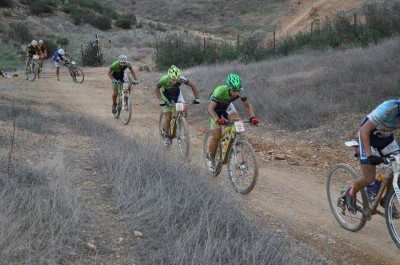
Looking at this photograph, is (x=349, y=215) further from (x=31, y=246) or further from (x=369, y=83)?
(x=369, y=83)

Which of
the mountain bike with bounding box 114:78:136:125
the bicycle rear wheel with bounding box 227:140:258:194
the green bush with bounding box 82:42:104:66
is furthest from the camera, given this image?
the green bush with bounding box 82:42:104:66

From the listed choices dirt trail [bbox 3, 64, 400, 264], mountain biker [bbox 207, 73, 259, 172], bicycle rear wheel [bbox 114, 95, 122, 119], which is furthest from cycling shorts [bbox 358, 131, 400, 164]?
bicycle rear wheel [bbox 114, 95, 122, 119]

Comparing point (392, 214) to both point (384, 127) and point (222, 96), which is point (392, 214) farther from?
point (222, 96)

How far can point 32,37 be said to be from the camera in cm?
3694

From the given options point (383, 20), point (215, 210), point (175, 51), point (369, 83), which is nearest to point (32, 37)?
point (175, 51)

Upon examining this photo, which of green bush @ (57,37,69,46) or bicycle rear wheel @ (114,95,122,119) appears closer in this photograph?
bicycle rear wheel @ (114,95,122,119)

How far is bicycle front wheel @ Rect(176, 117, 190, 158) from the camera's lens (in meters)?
8.90

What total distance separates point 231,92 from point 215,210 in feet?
9.02

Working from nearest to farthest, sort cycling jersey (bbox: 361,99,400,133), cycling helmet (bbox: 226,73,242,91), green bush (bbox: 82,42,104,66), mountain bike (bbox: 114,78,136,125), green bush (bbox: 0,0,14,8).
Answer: cycling jersey (bbox: 361,99,400,133) → cycling helmet (bbox: 226,73,242,91) → mountain bike (bbox: 114,78,136,125) → green bush (bbox: 82,42,104,66) → green bush (bbox: 0,0,14,8)

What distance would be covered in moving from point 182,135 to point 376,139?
178 inches

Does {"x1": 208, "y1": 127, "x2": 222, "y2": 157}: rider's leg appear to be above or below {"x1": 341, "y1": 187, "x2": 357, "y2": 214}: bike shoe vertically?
above

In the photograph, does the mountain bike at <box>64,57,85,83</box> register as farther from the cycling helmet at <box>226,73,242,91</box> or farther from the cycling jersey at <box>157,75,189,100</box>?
the cycling helmet at <box>226,73,242,91</box>

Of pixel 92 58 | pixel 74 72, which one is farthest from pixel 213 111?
pixel 92 58

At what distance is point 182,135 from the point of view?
9.11 m
